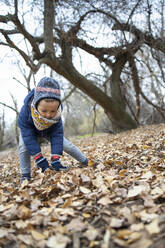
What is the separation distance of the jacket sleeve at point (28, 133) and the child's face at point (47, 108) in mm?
264

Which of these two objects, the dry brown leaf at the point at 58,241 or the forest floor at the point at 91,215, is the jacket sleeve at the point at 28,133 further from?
the dry brown leaf at the point at 58,241

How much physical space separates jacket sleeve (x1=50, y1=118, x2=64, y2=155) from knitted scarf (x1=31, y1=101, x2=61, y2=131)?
151 millimetres

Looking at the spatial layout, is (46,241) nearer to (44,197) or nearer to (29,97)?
(44,197)

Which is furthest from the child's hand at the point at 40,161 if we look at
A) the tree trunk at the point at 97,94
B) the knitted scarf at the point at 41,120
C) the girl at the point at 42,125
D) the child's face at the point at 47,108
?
the tree trunk at the point at 97,94

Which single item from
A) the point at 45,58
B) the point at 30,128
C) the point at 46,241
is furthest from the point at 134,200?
the point at 45,58

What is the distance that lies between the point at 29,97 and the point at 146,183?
1716mm

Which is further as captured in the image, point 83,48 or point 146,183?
point 83,48

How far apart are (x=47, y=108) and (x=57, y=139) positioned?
1.60 feet

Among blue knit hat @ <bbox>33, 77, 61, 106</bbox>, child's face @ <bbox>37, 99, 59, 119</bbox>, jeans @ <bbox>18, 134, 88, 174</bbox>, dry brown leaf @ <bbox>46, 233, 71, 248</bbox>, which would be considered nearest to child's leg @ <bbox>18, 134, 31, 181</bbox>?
jeans @ <bbox>18, 134, 88, 174</bbox>

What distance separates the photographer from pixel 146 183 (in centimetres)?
154

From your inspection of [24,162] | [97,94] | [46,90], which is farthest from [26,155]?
[97,94]

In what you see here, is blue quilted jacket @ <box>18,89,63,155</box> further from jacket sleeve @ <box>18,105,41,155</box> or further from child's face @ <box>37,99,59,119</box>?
child's face @ <box>37,99,59,119</box>

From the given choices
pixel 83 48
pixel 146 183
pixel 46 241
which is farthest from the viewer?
pixel 83 48

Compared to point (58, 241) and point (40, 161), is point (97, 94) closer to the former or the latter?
point (40, 161)
